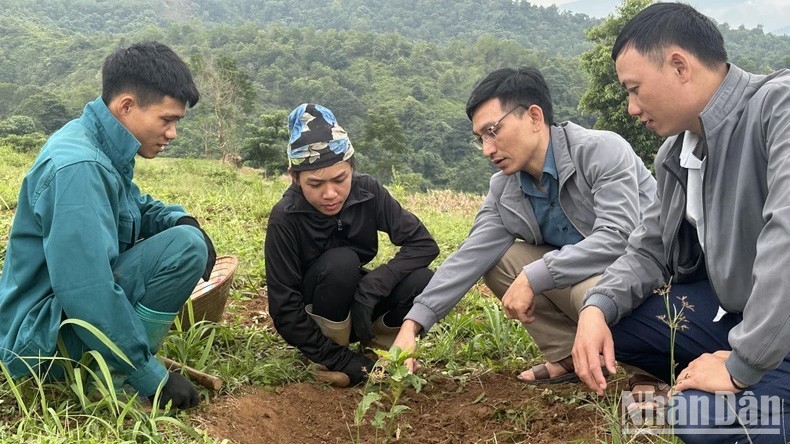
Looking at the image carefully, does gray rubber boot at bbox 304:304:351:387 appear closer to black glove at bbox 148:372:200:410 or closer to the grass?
the grass

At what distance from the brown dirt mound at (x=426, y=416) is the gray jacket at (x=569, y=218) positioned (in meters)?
0.37

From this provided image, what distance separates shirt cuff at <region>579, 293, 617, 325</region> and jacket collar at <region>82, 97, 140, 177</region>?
5.41 feet

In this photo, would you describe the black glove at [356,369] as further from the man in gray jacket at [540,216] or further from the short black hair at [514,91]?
the short black hair at [514,91]

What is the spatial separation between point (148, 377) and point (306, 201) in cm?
107

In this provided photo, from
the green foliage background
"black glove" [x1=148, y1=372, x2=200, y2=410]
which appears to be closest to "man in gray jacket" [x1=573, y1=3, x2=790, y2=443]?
"black glove" [x1=148, y1=372, x2=200, y2=410]

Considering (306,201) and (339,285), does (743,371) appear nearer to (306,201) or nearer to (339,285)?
(339,285)

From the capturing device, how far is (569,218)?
301 centimetres

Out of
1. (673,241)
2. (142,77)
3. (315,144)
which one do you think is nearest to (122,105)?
(142,77)

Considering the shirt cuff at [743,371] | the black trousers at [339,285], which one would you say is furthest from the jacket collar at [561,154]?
the shirt cuff at [743,371]

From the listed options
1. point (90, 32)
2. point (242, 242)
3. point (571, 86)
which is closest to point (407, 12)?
point (90, 32)

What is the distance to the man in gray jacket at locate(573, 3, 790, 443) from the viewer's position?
5.98 feet

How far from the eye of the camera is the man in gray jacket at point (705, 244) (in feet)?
5.98

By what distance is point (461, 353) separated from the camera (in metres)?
3.46

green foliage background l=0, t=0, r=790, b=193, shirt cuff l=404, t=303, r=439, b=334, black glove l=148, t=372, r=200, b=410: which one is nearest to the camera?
black glove l=148, t=372, r=200, b=410
